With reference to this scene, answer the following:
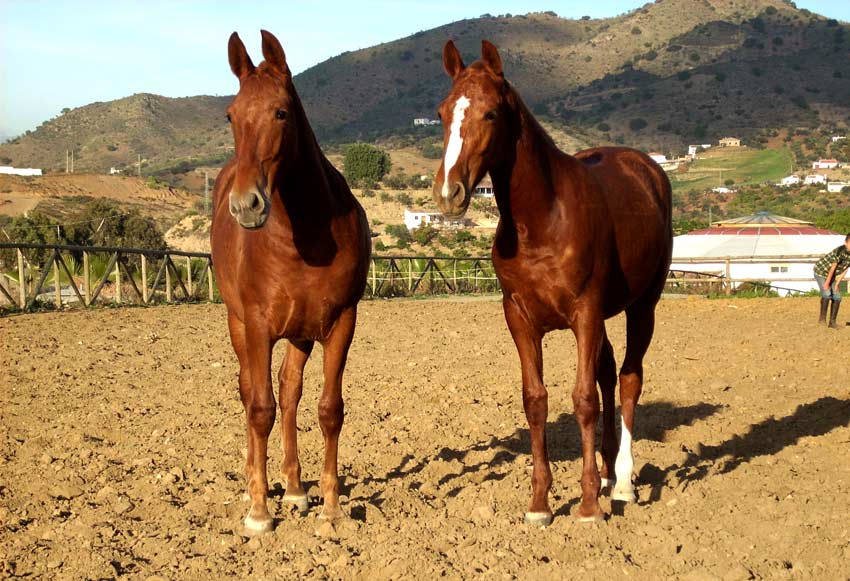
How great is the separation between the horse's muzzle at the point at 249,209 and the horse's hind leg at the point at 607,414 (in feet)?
10.1

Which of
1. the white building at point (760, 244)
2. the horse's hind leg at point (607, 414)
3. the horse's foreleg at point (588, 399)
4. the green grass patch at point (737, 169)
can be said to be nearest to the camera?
the horse's foreleg at point (588, 399)

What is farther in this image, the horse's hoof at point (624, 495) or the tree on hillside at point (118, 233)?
the tree on hillside at point (118, 233)

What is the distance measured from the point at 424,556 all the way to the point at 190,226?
238 feet

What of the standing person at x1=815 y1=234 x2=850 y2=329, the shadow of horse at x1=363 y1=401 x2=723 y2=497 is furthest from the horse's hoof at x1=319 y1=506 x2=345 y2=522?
the standing person at x1=815 y1=234 x2=850 y2=329

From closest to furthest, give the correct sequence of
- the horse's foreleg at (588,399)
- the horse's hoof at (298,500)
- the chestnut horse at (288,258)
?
the chestnut horse at (288,258) < the horse's foreleg at (588,399) < the horse's hoof at (298,500)

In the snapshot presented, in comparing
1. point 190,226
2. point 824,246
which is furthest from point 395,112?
point 824,246

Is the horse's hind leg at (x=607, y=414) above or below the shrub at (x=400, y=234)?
above

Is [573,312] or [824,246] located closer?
[573,312]

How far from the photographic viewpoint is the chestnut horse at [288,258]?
5.40 m

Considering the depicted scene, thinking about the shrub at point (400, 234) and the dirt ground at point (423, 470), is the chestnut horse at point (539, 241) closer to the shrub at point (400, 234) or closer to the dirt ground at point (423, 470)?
the dirt ground at point (423, 470)

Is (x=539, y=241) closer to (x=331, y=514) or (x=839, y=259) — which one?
(x=331, y=514)

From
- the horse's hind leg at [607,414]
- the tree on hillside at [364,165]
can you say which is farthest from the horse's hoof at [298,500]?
the tree on hillside at [364,165]

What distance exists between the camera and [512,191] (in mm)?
5980

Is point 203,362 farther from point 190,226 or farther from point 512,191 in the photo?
point 190,226
